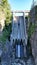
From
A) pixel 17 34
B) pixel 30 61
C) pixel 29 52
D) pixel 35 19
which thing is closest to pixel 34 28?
pixel 35 19

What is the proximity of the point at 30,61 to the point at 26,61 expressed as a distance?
354 mm

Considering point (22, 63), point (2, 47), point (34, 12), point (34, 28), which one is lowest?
point (22, 63)

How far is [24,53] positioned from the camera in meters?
16.6

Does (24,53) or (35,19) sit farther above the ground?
(35,19)

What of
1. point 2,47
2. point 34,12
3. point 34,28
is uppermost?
point 34,12

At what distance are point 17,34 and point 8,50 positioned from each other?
11.7 feet

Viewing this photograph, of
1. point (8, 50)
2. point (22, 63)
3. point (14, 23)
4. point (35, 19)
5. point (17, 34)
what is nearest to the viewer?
point (35, 19)

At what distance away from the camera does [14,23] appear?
20.2 m

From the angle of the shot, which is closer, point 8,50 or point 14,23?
point 8,50

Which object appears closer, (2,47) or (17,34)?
(2,47)

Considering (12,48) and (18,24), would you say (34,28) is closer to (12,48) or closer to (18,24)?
(12,48)

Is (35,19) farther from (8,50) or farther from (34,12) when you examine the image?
(8,50)

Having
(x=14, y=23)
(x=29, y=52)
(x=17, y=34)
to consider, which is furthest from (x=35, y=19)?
(x=14, y=23)

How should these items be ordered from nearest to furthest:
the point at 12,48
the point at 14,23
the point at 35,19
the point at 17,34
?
the point at 35,19 → the point at 12,48 → the point at 17,34 → the point at 14,23
